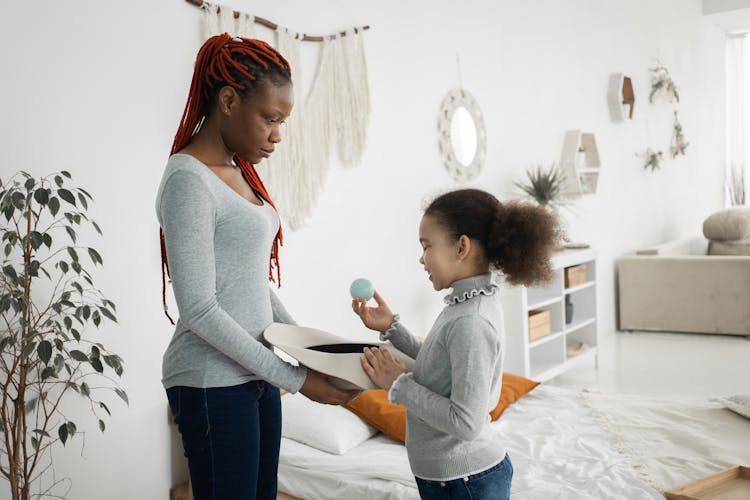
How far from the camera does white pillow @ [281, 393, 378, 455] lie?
2.21m

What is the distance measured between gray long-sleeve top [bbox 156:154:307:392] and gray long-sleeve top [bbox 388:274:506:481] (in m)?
0.22

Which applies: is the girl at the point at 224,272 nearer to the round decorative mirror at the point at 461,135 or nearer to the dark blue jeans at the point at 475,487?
the dark blue jeans at the point at 475,487

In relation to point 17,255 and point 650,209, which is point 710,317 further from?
point 17,255

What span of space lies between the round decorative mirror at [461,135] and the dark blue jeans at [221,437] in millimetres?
2518

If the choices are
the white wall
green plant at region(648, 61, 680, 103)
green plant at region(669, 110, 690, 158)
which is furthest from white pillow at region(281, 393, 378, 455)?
green plant at region(669, 110, 690, 158)

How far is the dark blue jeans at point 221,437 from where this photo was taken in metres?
1.19

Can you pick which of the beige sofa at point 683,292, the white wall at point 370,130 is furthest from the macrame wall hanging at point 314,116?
the beige sofa at point 683,292

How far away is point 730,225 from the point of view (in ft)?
19.2

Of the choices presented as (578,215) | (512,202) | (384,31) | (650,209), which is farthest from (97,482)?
(650,209)

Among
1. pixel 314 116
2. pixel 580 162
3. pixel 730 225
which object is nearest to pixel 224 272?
pixel 314 116

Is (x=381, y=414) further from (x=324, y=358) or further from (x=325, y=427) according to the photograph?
(x=324, y=358)

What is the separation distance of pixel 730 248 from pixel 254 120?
564 centimetres

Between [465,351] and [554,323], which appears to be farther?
[554,323]

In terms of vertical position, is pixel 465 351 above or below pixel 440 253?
below
